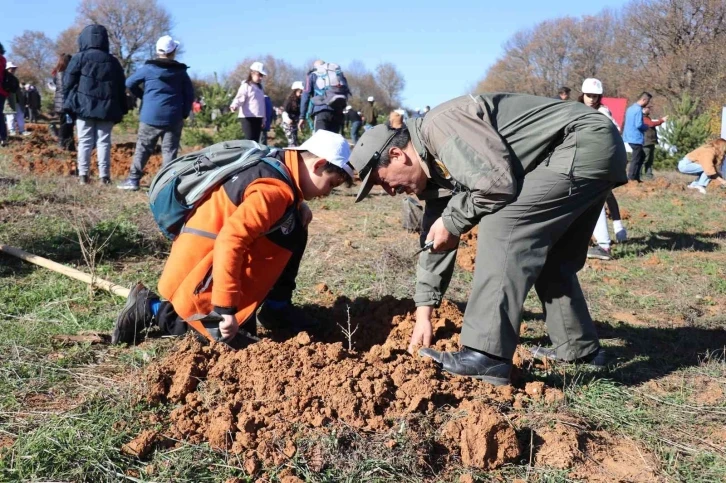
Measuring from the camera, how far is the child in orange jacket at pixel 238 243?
3.03 m

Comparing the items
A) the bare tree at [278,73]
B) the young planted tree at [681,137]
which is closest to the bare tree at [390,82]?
the bare tree at [278,73]

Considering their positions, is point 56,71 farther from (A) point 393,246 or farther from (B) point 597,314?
(B) point 597,314

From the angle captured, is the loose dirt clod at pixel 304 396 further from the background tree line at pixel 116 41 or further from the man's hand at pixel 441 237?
the background tree line at pixel 116 41

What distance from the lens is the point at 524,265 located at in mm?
2859

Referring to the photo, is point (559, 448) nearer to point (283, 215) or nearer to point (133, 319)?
point (283, 215)

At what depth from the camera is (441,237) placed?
3090mm

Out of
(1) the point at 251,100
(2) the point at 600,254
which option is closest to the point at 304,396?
(2) the point at 600,254

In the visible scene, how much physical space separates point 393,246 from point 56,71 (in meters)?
8.66

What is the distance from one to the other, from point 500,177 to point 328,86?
789cm

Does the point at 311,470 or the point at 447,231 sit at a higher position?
the point at 447,231

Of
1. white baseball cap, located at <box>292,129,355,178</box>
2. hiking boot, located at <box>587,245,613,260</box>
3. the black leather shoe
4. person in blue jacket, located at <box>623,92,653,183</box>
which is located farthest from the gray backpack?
person in blue jacket, located at <box>623,92,653,183</box>

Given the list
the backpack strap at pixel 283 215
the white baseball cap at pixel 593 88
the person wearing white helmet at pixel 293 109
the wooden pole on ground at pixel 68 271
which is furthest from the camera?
the person wearing white helmet at pixel 293 109

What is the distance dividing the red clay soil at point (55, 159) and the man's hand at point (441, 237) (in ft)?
24.2

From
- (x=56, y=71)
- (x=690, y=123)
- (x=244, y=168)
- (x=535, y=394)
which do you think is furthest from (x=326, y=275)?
(x=690, y=123)
